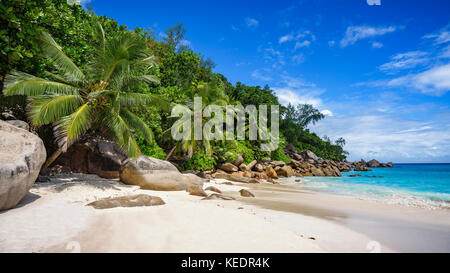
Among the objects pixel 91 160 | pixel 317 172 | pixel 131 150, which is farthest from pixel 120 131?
pixel 317 172

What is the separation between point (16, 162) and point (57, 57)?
508cm

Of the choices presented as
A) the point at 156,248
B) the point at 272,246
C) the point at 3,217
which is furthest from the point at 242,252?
the point at 3,217

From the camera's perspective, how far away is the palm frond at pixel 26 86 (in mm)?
6852

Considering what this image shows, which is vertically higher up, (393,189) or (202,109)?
(202,109)

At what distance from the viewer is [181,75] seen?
23500 mm

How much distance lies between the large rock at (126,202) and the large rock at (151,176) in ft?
9.20

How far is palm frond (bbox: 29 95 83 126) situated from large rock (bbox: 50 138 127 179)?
4537 millimetres

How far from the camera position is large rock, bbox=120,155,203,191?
9.12m

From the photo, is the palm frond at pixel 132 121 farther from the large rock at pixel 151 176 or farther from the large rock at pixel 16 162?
the large rock at pixel 16 162

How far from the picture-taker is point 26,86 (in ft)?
23.2

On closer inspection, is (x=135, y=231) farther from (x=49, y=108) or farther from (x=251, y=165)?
(x=251, y=165)

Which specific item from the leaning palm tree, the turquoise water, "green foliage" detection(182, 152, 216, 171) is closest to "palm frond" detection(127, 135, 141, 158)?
the leaning palm tree

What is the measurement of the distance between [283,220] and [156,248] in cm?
317
